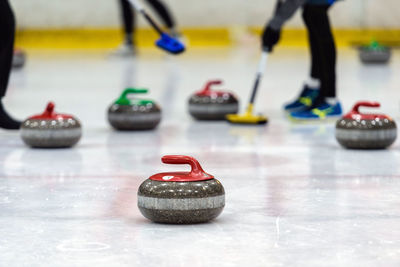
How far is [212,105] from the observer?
5.18m

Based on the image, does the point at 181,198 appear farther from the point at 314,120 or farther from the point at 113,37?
the point at 113,37

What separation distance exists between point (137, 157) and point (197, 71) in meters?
5.24

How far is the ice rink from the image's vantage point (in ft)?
7.02

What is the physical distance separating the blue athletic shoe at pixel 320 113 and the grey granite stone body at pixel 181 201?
2695 millimetres

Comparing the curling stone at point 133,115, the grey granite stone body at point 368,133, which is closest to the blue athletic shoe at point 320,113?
the curling stone at point 133,115

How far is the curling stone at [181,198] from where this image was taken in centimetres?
241

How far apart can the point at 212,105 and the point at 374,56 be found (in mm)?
4832

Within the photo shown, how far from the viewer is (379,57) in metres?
9.69

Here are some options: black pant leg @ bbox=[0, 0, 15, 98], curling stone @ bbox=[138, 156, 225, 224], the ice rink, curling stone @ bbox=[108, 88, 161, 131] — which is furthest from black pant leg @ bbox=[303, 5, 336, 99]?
curling stone @ bbox=[138, 156, 225, 224]

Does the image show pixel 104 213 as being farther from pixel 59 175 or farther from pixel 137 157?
pixel 137 157

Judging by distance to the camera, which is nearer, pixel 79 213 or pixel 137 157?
pixel 79 213

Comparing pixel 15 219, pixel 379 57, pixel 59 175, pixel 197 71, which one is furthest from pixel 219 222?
pixel 379 57

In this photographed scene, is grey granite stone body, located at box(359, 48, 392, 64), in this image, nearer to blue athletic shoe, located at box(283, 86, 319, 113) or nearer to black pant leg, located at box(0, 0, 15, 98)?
blue athletic shoe, located at box(283, 86, 319, 113)

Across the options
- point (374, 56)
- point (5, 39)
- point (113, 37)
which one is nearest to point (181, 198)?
point (5, 39)
